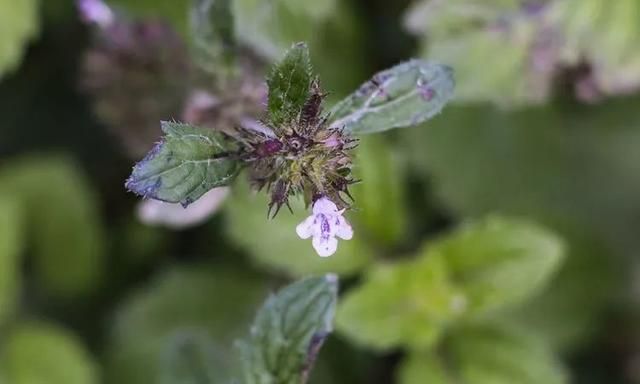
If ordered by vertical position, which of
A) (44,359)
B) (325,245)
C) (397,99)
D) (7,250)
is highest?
(7,250)

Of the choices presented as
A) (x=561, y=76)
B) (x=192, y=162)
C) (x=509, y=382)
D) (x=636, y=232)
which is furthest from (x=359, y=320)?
(x=636, y=232)

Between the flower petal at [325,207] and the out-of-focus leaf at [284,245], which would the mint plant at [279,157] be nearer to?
the flower petal at [325,207]

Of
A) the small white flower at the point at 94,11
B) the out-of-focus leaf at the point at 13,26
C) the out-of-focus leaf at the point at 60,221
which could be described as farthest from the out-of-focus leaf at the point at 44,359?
the small white flower at the point at 94,11

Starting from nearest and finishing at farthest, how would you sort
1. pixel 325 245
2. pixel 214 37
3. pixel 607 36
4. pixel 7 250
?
pixel 325 245
pixel 214 37
pixel 607 36
pixel 7 250

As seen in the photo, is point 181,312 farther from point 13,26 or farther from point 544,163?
point 544,163

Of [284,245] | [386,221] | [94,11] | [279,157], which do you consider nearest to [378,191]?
[386,221]

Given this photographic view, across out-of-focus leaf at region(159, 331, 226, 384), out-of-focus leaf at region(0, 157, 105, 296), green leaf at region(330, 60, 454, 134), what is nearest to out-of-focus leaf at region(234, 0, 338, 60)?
green leaf at region(330, 60, 454, 134)

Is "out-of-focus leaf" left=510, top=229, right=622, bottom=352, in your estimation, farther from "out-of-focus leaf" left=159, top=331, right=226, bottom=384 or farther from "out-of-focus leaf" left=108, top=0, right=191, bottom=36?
"out-of-focus leaf" left=108, top=0, right=191, bottom=36
